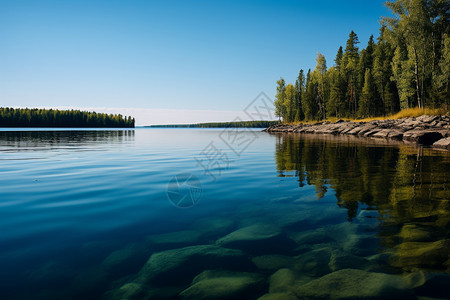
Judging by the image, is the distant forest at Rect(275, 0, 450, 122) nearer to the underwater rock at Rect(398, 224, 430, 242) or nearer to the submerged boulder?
the submerged boulder

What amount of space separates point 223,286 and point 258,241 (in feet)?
4.10

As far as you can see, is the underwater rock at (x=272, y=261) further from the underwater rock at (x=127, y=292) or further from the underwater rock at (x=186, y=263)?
the underwater rock at (x=127, y=292)

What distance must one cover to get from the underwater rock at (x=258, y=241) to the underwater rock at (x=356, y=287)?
0.83 meters

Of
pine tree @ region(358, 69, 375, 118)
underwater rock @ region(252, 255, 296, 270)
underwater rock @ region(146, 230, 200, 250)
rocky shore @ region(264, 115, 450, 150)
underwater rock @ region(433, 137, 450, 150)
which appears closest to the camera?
underwater rock @ region(252, 255, 296, 270)

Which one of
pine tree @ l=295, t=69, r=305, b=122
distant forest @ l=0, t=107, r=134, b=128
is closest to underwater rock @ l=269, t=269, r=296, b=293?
pine tree @ l=295, t=69, r=305, b=122

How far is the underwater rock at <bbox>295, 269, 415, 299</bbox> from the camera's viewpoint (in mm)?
2586

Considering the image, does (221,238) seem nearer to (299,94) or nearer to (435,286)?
(435,286)

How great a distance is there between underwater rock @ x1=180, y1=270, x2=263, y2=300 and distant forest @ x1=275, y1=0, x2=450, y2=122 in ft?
139

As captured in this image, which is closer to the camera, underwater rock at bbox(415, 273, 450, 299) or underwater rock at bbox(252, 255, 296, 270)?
underwater rock at bbox(415, 273, 450, 299)

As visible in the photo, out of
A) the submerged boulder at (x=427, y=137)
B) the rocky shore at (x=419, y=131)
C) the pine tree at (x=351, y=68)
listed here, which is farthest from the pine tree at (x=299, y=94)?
the submerged boulder at (x=427, y=137)

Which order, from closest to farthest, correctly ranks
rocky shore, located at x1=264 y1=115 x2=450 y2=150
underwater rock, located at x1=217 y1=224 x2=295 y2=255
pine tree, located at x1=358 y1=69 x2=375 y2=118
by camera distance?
underwater rock, located at x1=217 y1=224 x2=295 y2=255 → rocky shore, located at x1=264 y1=115 x2=450 y2=150 → pine tree, located at x1=358 y1=69 x2=375 y2=118

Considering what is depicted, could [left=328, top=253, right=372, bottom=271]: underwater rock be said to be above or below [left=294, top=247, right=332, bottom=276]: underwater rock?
above

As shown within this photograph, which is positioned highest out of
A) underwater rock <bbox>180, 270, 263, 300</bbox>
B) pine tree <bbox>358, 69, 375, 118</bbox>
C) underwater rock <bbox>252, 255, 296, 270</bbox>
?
pine tree <bbox>358, 69, 375, 118</bbox>

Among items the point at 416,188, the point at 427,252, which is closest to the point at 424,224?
the point at 427,252
